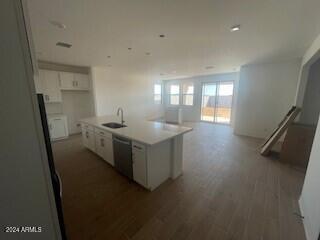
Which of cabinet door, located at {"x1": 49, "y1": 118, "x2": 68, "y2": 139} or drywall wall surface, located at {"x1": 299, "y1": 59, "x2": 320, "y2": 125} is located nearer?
drywall wall surface, located at {"x1": 299, "y1": 59, "x2": 320, "y2": 125}

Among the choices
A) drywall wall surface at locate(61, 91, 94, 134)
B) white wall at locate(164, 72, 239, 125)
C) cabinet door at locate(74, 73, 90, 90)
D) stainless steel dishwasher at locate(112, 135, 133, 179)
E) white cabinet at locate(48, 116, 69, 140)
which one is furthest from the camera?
white wall at locate(164, 72, 239, 125)

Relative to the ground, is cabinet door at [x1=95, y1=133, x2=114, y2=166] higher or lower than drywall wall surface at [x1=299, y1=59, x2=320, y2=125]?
lower

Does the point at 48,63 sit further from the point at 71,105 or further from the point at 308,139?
the point at 308,139

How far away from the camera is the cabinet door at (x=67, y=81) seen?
4660 mm

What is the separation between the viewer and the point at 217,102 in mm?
7301

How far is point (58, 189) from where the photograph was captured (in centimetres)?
90

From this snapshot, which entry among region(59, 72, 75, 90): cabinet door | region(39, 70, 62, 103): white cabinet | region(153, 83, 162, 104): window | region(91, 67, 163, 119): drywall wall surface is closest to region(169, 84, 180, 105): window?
region(153, 83, 162, 104): window

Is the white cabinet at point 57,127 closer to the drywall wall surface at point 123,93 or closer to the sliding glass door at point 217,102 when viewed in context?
the drywall wall surface at point 123,93

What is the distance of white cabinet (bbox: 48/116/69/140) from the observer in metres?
4.44

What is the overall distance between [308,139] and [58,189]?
14.4ft

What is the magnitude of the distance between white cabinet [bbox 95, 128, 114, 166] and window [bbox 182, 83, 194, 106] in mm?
6272

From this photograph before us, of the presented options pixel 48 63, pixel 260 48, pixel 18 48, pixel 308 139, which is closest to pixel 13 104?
pixel 18 48

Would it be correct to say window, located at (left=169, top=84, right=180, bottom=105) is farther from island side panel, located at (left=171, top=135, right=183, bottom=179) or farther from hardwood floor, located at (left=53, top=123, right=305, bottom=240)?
island side panel, located at (left=171, top=135, right=183, bottom=179)

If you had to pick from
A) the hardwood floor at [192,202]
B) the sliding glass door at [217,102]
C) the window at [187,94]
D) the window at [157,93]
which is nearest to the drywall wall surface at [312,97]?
the hardwood floor at [192,202]
